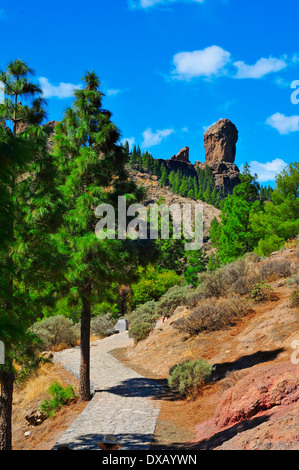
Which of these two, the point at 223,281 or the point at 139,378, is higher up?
the point at 223,281

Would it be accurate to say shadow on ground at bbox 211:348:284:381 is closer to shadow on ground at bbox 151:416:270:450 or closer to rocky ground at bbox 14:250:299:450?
rocky ground at bbox 14:250:299:450

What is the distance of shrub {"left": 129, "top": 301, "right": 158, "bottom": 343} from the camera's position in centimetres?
1900

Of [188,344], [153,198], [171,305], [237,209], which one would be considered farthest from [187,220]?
[188,344]

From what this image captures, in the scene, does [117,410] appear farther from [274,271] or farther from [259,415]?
[274,271]

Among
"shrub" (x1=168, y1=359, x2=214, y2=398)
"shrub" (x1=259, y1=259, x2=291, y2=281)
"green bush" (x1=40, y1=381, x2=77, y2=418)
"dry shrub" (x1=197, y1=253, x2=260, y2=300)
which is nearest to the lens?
"shrub" (x1=168, y1=359, x2=214, y2=398)

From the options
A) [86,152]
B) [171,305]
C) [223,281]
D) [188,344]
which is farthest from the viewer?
[171,305]

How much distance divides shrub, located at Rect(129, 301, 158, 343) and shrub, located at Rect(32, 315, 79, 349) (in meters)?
3.98

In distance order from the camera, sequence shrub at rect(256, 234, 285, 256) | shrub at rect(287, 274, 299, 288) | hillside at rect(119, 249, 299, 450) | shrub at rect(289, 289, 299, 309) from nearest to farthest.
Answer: hillside at rect(119, 249, 299, 450)
shrub at rect(289, 289, 299, 309)
shrub at rect(287, 274, 299, 288)
shrub at rect(256, 234, 285, 256)

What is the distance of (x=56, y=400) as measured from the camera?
10.7 m

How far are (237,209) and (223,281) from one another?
11426 millimetres

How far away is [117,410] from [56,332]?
45.5ft

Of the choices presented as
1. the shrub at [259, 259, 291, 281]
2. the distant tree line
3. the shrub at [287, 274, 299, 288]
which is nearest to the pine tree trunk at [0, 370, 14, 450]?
the shrub at [287, 274, 299, 288]

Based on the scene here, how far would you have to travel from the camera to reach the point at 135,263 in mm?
11211
